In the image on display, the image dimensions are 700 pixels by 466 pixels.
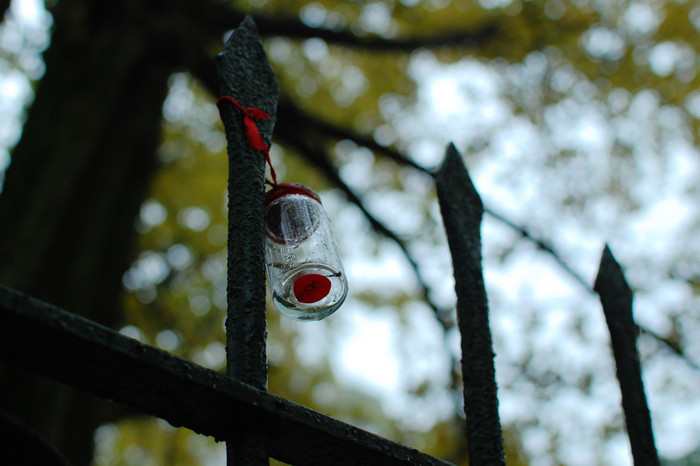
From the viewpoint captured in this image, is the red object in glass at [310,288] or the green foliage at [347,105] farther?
the green foliage at [347,105]

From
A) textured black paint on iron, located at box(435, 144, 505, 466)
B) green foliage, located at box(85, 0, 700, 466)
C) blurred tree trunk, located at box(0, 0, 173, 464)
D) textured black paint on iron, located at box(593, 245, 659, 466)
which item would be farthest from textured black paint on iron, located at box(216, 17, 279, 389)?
green foliage, located at box(85, 0, 700, 466)

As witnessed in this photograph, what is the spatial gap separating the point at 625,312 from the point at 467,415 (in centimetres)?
54

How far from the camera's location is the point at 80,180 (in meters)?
3.49

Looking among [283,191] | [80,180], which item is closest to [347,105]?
[80,180]

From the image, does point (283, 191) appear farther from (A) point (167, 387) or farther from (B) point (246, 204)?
(A) point (167, 387)

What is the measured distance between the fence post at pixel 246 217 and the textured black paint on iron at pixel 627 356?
3.00 ft

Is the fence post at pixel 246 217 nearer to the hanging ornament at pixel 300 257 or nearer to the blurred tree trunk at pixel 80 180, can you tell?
the hanging ornament at pixel 300 257

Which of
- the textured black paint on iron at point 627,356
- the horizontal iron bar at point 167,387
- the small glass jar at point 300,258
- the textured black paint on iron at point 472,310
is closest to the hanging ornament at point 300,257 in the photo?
the small glass jar at point 300,258

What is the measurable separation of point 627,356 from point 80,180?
10.1 ft

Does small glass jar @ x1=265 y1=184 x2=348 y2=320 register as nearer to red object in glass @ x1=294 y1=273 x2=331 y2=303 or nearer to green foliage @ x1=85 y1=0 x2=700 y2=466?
red object in glass @ x1=294 y1=273 x2=331 y2=303

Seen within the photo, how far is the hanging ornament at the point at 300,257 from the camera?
1395mm

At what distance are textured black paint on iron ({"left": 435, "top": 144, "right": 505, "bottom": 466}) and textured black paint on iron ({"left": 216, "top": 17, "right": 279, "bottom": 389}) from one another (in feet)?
1.54

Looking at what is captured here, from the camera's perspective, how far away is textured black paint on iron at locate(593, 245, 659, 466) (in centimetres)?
141

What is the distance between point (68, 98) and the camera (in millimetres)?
3553
